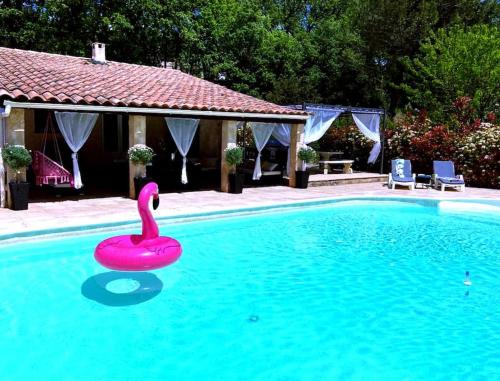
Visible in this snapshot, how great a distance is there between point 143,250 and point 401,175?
12595mm

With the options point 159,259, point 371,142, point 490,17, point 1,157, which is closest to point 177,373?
point 159,259

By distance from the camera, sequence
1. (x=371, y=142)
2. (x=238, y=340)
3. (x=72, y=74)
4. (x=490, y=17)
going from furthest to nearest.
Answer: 1. (x=490, y=17)
2. (x=371, y=142)
3. (x=72, y=74)
4. (x=238, y=340)

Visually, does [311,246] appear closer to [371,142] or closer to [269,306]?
[269,306]

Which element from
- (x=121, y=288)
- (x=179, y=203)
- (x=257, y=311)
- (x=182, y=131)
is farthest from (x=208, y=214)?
(x=257, y=311)

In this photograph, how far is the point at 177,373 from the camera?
4715 millimetres

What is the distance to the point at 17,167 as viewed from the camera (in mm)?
10430

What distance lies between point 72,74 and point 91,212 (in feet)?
19.5

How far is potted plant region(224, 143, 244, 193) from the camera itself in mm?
13906

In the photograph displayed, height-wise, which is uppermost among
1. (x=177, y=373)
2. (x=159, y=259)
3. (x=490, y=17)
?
(x=490, y=17)

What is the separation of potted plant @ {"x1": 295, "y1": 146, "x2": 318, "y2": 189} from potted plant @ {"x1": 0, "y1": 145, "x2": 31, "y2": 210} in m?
8.71

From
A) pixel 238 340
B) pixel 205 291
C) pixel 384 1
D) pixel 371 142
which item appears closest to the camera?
pixel 238 340

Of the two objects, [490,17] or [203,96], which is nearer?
[203,96]

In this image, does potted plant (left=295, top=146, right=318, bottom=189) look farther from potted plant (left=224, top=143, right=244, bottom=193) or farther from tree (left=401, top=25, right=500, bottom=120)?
tree (left=401, top=25, right=500, bottom=120)

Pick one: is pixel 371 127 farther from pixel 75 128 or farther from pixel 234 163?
pixel 75 128
